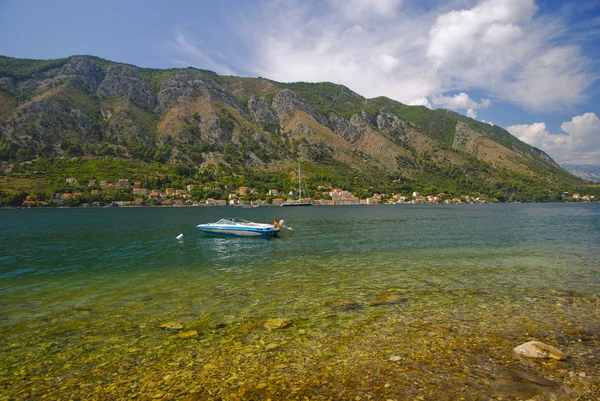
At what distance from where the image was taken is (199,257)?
30.3m

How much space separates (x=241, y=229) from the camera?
45906 millimetres

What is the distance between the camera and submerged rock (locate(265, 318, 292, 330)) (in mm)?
11645

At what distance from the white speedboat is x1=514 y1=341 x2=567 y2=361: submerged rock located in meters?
36.9

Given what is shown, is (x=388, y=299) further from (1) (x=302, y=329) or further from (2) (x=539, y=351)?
(2) (x=539, y=351)

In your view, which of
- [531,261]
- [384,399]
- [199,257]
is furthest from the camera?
[199,257]

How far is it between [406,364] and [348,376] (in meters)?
1.74

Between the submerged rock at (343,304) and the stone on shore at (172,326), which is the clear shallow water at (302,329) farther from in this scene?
the stone on shore at (172,326)

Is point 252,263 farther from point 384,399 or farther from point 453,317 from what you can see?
point 384,399

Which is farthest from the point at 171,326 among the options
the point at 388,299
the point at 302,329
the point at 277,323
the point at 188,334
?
the point at 388,299

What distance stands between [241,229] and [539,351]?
40116 millimetres

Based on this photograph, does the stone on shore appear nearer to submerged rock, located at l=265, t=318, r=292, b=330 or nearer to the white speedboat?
submerged rock, located at l=265, t=318, r=292, b=330

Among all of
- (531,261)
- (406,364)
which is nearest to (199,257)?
(406,364)

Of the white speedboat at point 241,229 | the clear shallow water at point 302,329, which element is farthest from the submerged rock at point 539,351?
the white speedboat at point 241,229

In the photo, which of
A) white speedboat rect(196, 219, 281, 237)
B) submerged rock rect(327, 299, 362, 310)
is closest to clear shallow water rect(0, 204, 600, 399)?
submerged rock rect(327, 299, 362, 310)
